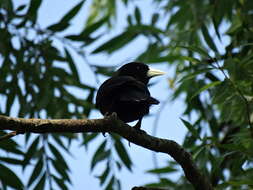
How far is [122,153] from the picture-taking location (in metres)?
5.43

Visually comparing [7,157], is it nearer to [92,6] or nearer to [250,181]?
[250,181]

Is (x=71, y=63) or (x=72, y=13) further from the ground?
(x=72, y=13)

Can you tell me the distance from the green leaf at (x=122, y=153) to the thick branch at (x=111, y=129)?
6.28ft

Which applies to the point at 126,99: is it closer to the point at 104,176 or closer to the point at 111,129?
the point at 111,129

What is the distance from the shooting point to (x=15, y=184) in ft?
13.0

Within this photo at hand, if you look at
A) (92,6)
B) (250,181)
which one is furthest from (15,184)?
(92,6)

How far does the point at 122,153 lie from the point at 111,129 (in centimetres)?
230

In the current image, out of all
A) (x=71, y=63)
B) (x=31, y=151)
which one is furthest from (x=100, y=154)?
(x=71, y=63)

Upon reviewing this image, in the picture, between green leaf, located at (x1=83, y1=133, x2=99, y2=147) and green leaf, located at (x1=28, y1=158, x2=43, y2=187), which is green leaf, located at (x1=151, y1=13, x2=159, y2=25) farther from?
green leaf, located at (x1=28, y1=158, x2=43, y2=187)

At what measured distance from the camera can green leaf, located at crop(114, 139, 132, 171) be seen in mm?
5387

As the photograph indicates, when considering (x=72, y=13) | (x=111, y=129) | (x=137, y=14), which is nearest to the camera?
(x=111, y=129)

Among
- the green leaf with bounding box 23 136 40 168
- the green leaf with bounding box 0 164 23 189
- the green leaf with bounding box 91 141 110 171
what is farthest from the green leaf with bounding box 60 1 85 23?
the green leaf with bounding box 0 164 23 189

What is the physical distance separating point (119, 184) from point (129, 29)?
1.45 metres

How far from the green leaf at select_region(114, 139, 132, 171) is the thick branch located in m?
1.91
